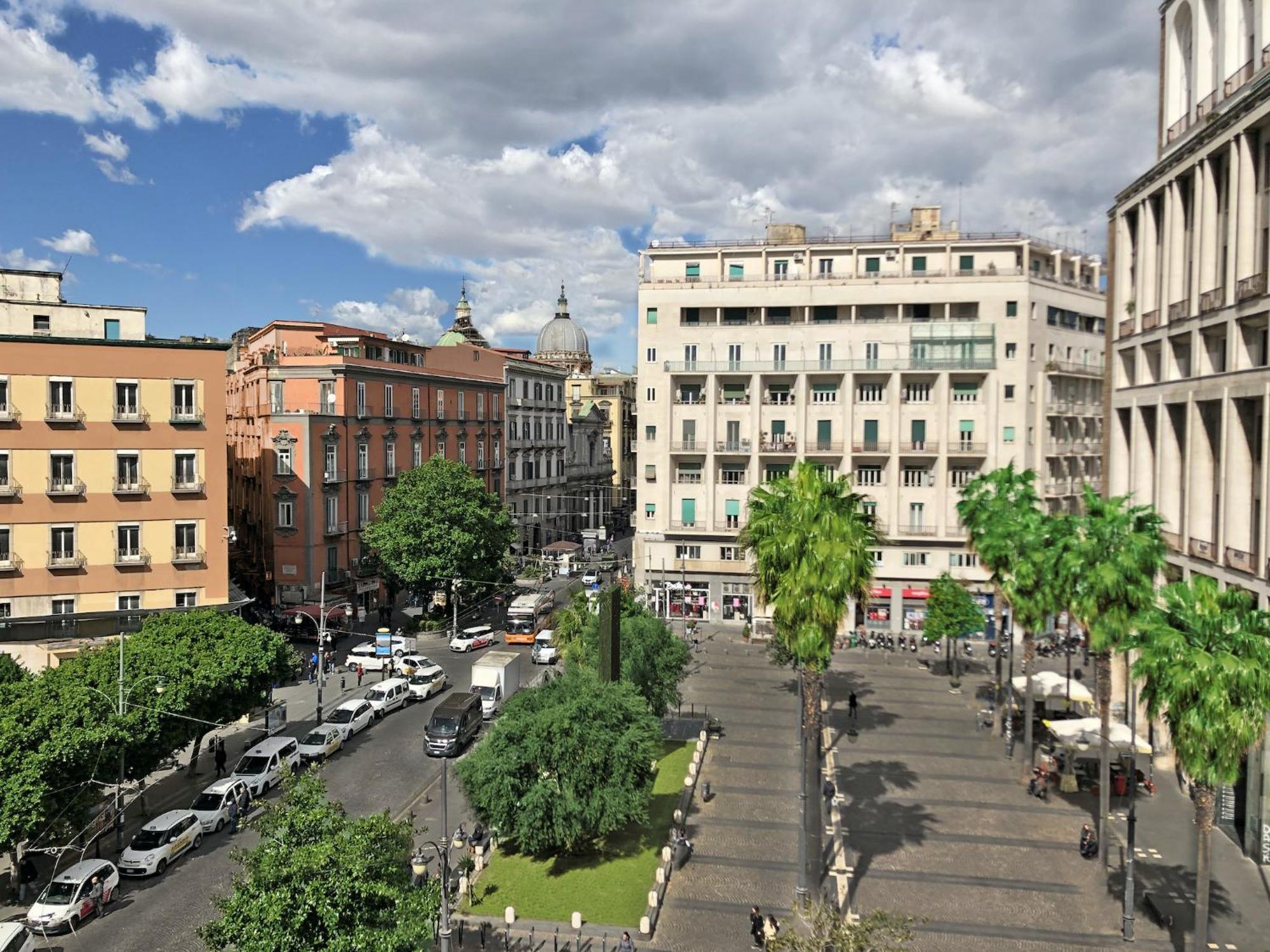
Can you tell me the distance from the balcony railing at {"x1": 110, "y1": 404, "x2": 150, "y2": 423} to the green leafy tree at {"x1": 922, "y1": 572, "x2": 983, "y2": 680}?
41464 millimetres

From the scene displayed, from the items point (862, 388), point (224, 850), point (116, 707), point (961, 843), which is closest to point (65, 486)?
point (116, 707)

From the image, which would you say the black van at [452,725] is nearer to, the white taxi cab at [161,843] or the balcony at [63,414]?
the white taxi cab at [161,843]

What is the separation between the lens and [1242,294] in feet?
99.7

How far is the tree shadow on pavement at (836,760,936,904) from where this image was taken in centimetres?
2941

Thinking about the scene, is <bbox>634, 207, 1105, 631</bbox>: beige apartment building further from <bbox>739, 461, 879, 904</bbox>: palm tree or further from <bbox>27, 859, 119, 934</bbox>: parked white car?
<bbox>27, 859, 119, 934</bbox>: parked white car

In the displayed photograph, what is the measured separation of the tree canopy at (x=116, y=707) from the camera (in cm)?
2481

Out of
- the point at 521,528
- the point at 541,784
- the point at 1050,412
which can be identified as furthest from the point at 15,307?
the point at 1050,412

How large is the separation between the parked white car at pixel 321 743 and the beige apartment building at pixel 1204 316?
32.6 metres

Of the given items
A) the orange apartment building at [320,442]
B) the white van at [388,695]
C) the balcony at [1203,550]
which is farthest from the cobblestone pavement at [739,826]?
the orange apartment building at [320,442]

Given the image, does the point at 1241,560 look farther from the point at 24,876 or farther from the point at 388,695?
the point at 24,876

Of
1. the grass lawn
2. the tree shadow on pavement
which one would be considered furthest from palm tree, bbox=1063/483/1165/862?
the grass lawn

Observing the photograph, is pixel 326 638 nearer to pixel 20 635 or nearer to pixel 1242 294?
pixel 20 635

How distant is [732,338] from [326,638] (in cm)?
3311

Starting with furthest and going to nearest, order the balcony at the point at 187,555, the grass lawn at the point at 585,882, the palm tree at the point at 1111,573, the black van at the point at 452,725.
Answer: the balcony at the point at 187,555 < the black van at the point at 452,725 < the palm tree at the point at 1111,573 < the grass lawn at the point at 585,882
